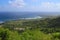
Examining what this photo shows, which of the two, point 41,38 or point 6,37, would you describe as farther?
point 41,38

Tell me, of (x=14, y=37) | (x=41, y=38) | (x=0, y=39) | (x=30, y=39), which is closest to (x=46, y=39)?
(x=41, y=38)

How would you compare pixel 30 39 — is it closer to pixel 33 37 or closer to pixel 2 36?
pixel 33 37

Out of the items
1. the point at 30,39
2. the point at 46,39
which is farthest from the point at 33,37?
the point at 46,39

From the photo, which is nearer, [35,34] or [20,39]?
[20,39]

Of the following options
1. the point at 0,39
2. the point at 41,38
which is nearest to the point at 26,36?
the point at 41,38

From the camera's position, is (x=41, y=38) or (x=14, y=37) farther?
(x=41, y=38)

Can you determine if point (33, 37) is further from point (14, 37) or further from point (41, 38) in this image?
point (14, 37)

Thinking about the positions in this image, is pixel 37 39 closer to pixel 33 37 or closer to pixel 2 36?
pixel 33 37
